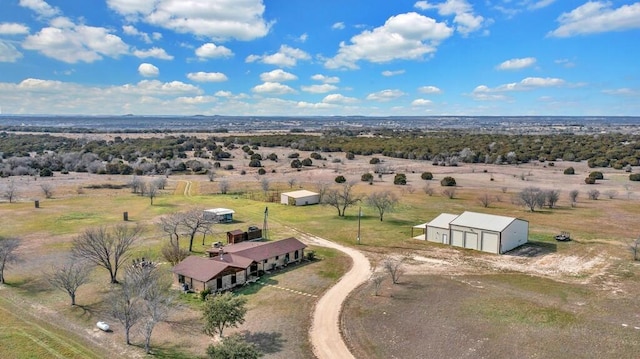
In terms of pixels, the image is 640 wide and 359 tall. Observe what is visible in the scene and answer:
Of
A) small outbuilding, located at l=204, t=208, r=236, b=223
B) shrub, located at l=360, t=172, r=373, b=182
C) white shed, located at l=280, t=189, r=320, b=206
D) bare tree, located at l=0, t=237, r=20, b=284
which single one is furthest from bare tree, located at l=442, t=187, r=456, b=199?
bare tree, located at l=0, t=237, r=20, b=284

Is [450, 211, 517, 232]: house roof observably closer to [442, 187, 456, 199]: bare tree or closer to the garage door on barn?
the garage door on barn

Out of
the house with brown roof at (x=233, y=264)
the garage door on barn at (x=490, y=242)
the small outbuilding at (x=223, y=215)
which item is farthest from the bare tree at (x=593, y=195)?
the small outbuilding at (x=223, y=215)

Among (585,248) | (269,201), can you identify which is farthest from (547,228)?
(269,201)

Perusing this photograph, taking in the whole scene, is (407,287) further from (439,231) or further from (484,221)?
(484,221)

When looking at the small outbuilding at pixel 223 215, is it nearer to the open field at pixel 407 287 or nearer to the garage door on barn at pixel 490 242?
the open field at pixel 407 287

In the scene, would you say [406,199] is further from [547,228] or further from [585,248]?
[585,248]

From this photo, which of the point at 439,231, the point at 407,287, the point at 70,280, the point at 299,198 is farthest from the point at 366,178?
the point at 70,280
